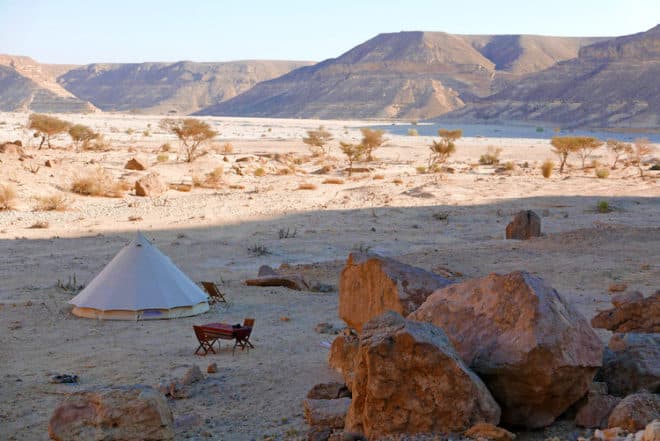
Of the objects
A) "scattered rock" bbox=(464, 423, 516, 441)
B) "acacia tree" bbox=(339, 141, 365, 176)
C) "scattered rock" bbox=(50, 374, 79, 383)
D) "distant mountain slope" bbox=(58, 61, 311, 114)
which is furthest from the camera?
"distant mountain slope" bbox=(58, 61, 311, 114)

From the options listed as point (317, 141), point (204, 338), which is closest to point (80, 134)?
point (317, 141)

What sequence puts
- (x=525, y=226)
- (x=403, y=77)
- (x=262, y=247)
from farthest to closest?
(x=403, y=77) < (x=525, y=226) < (x=262, y=247)

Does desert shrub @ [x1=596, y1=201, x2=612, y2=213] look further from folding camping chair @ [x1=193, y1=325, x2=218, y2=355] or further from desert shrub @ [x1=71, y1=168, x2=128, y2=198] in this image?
folding camping chair @ [x1=193, y1=325, x2=218, y2=355]

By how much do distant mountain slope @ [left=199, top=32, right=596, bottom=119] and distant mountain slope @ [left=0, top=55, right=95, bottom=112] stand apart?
29.4m

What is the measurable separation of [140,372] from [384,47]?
15584 centimetres

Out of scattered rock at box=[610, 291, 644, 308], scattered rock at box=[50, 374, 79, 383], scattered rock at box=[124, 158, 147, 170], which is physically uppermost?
scattered rock at box=[124, 158, 147, 170]

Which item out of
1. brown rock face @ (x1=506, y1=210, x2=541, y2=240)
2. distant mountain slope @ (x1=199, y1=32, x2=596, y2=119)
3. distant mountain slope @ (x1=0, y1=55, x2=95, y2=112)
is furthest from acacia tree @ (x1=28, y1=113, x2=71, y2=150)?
distant mountain slope @ (x1=0, y1=55, x2=95, y2=112)

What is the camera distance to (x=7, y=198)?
2448cm

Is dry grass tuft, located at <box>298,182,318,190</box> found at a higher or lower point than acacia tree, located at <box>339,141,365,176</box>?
lower

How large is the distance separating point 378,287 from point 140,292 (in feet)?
15.0

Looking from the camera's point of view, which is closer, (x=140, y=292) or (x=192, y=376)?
(x=192, y=376)

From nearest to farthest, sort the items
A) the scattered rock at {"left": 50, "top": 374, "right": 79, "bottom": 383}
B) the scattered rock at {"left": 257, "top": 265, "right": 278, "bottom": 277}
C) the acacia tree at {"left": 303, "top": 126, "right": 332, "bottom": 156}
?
the scattered rock at {"left": 50, "top": 374, "right": 79, "bottom": 383} → the scattered rock at {"left": 257, "top": 265, "right": 278, "bottom": 277} → the acacia tree at {"left": 303, "top": 126, "right": 332, "bottom": 156}

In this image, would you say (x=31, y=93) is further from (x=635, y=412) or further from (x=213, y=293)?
(x=635, y=412)

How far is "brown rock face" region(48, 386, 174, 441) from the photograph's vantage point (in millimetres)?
5887
